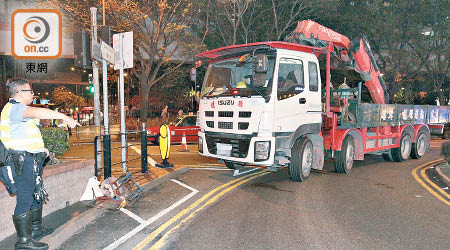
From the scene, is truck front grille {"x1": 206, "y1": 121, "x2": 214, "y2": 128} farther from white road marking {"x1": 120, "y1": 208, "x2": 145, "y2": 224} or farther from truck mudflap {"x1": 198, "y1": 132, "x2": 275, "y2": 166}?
white road marking {"x1": 120, "y1": 208, "x2": 145, "y2": 224}

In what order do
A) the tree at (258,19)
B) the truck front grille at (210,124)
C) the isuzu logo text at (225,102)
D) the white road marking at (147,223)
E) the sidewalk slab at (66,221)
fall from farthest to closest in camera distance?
the tree at (258,19) < the truck front grille at (210,124) < the isuzu logo text at (225,102) < the white road marking at (147,223) < the sidewalk slab at (66,221)

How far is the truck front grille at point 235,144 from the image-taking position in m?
7.62

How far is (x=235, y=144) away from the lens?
780 cm

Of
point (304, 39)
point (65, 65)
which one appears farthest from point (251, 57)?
point (65, 65)

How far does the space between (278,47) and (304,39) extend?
5.77 ft

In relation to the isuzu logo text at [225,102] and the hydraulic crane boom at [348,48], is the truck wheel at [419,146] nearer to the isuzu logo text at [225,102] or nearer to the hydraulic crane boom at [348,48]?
the hydraulic crane boom at [348,48]

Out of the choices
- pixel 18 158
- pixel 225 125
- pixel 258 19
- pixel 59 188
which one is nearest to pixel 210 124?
pixel 225 125

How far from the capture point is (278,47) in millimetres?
7766

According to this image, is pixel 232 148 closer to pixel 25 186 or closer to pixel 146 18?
pixel 25 186

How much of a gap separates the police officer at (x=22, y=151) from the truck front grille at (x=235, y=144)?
4130mm

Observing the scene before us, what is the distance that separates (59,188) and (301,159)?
16.9 feet

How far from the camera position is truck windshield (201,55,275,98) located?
297 inches

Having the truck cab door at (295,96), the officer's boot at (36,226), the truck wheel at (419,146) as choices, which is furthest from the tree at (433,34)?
the officer's boot at (36,226)

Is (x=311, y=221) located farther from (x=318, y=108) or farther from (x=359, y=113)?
(x=359, y=113)
